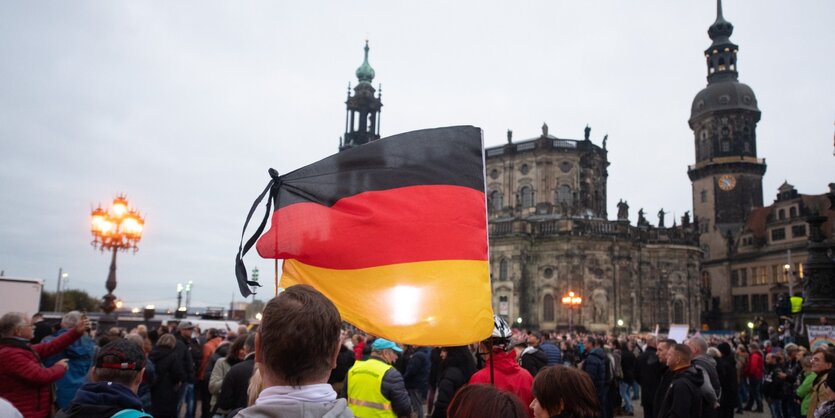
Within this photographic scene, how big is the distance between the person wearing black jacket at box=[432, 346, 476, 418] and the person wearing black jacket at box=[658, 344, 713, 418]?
7.32 feet

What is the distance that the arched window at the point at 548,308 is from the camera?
5634cm

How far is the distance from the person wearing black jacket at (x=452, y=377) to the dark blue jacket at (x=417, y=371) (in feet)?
9.14

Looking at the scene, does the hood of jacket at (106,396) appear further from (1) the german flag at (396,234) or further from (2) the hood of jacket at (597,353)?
(2) the hood of jacket at (597,353)

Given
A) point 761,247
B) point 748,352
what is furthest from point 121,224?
point 761,247

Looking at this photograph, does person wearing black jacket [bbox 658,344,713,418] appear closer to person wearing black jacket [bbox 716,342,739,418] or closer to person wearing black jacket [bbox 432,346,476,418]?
person wearing black jacket [bbox 432,346,476,418]

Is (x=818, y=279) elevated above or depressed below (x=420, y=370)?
above

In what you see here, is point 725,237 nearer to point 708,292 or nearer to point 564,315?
point 708,292

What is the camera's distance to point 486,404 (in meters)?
2.85

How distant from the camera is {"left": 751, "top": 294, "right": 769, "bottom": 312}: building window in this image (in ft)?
222

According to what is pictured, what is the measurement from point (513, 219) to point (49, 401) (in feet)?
186

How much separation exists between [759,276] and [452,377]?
74411 mm

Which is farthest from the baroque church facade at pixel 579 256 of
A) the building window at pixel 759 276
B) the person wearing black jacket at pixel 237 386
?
the person wearing black jacket at pixel 237 386

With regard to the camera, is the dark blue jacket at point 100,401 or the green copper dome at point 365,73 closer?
the dark blue jacket at point 100,401

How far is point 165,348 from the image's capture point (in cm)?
950
